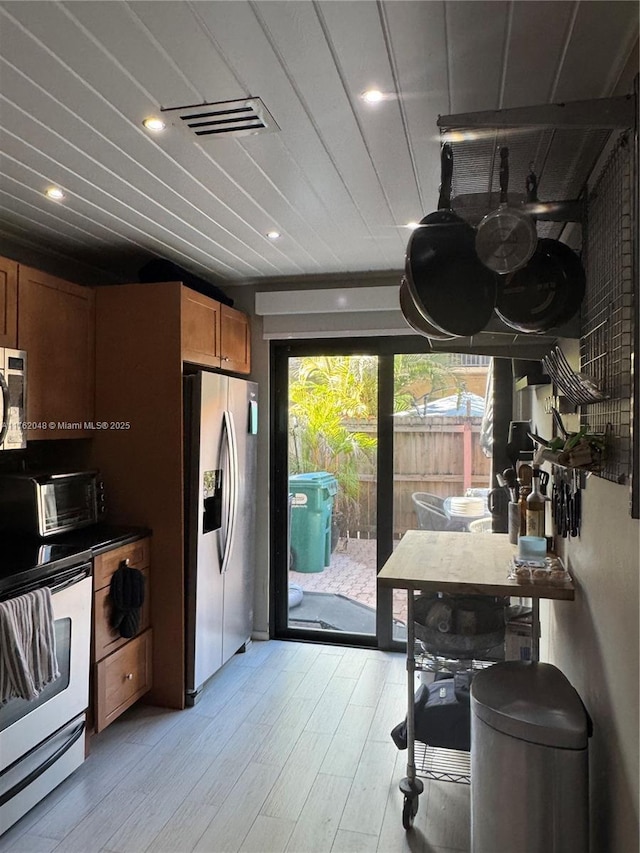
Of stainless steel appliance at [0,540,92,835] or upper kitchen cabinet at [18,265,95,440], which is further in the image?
upper kitchen cabinet at [18,265,95,440]

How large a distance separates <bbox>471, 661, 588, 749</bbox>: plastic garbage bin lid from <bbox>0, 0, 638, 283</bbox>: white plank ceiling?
166 cm

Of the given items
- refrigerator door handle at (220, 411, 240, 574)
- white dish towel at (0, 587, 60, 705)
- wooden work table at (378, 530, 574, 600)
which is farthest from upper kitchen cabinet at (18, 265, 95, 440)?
wooden work table at (378, 530, 574, 600)

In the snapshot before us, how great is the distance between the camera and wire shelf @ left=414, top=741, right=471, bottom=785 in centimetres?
238

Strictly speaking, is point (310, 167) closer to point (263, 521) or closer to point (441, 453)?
point (441, 453)

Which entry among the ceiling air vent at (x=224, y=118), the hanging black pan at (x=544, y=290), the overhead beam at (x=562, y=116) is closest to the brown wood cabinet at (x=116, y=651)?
the ceiling air vent at (x=224, y=118)

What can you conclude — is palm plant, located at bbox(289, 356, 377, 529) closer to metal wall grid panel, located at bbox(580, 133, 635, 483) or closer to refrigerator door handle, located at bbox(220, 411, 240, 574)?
refrigerator door handle, located at bbox(220, 411, 240, 574)

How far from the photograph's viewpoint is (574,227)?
1.96 meters

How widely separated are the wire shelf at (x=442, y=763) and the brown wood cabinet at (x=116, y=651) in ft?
4.65

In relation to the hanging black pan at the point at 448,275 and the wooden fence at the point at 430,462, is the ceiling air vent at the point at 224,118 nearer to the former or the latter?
the hanging black pan at the point at 448,275

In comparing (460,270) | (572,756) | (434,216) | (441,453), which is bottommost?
(572,756)

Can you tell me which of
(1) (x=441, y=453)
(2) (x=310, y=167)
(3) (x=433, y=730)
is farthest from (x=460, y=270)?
(1) (x=441, y=453)

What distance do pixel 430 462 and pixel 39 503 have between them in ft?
7.61

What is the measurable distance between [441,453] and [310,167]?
2207 mm

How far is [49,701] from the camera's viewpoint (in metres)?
2.33
